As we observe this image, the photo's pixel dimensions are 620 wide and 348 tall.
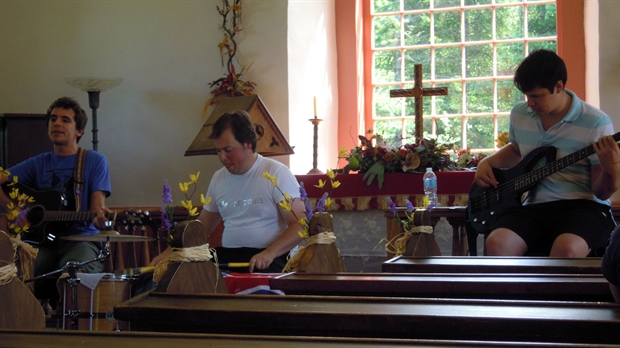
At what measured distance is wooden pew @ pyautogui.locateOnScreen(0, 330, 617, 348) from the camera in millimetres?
1159

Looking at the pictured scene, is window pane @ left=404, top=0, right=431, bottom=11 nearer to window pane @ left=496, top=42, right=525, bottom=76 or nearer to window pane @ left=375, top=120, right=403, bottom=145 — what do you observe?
window pane @ left=496, top=42, right=525, bottom=76

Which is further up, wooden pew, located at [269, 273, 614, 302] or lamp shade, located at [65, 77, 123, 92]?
lamp shade, located at [65, 77, 123, 92]

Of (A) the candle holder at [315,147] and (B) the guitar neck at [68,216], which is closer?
(B) the guitar neck at [68,216]

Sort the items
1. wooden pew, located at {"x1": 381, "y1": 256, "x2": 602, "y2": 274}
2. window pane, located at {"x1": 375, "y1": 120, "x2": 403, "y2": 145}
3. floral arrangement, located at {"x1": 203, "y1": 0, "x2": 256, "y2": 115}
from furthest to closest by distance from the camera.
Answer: window pane, located at {"x1": 375, "y1": 120, "x2": 403, "y2": 145}
floral arrangement, located at {"x1": 203, "y1": 0, "x2": 256, "y2": 115}
wooden pew, located at {"x1": 381, "y1": 256, "x2": 602, "y2": 274}

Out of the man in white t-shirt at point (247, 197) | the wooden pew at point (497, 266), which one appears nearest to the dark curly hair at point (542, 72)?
the wooden pew at point (497, 266)

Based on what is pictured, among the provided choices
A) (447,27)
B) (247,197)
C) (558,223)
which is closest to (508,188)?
(558,223)

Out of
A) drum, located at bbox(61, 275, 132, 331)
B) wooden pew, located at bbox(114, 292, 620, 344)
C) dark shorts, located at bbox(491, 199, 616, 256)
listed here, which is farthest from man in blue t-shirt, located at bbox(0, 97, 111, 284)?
wooden pew, located at bbox(114, 292, 620, 344)

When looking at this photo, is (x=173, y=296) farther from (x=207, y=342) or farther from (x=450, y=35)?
(x=450, y=35)

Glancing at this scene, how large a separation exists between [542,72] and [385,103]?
10.1 feet

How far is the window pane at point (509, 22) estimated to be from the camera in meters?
5.84

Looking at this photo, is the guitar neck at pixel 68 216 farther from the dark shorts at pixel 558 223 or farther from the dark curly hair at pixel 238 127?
the dark shorts at pixel 558 223

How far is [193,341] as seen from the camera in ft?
4.26

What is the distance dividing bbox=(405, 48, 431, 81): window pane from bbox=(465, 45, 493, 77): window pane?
308mm

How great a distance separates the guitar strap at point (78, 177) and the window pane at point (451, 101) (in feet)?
9.75
